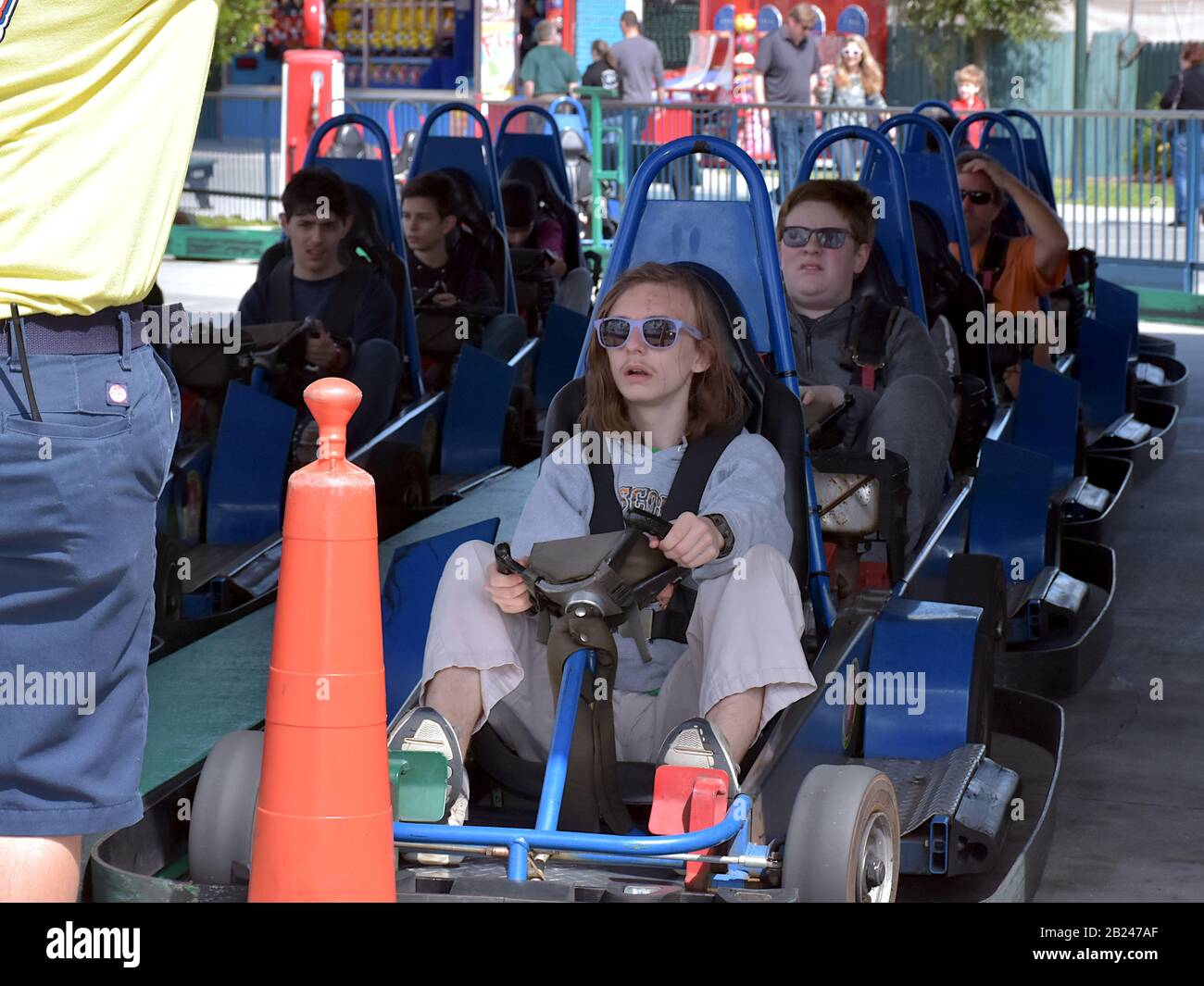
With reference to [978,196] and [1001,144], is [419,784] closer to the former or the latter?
[978,196]

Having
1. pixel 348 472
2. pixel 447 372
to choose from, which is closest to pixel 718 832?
pixel 348 472

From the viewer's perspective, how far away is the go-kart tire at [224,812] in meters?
2.70

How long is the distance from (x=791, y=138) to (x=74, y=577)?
41.2 ft

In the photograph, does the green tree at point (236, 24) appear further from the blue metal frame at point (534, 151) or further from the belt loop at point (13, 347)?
the belt loop at point (13, 347)

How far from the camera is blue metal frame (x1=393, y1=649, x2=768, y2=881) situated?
2.49 meters

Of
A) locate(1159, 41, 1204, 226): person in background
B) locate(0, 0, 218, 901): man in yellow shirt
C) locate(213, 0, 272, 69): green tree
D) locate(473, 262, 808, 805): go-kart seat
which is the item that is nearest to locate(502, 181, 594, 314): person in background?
locate(473, 262, 808, 805): go-kart seat

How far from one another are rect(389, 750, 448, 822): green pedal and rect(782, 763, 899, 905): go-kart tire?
508mm

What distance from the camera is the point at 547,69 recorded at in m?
16.0

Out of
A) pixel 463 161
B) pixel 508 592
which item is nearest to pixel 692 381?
pixel 508 592

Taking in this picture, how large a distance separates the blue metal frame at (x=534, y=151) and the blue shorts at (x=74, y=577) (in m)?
6.62

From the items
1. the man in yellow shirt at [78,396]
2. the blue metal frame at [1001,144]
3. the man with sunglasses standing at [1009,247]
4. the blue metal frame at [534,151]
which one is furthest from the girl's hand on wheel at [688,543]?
the blue metal frame at [534,151]

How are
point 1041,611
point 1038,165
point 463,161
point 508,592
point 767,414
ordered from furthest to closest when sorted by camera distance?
point 1038,165
point 463,161
point 1041,611
point 767,414
point 508,592

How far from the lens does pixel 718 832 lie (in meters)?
2.53

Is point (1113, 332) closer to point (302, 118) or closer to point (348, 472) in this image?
point (348, 472)
